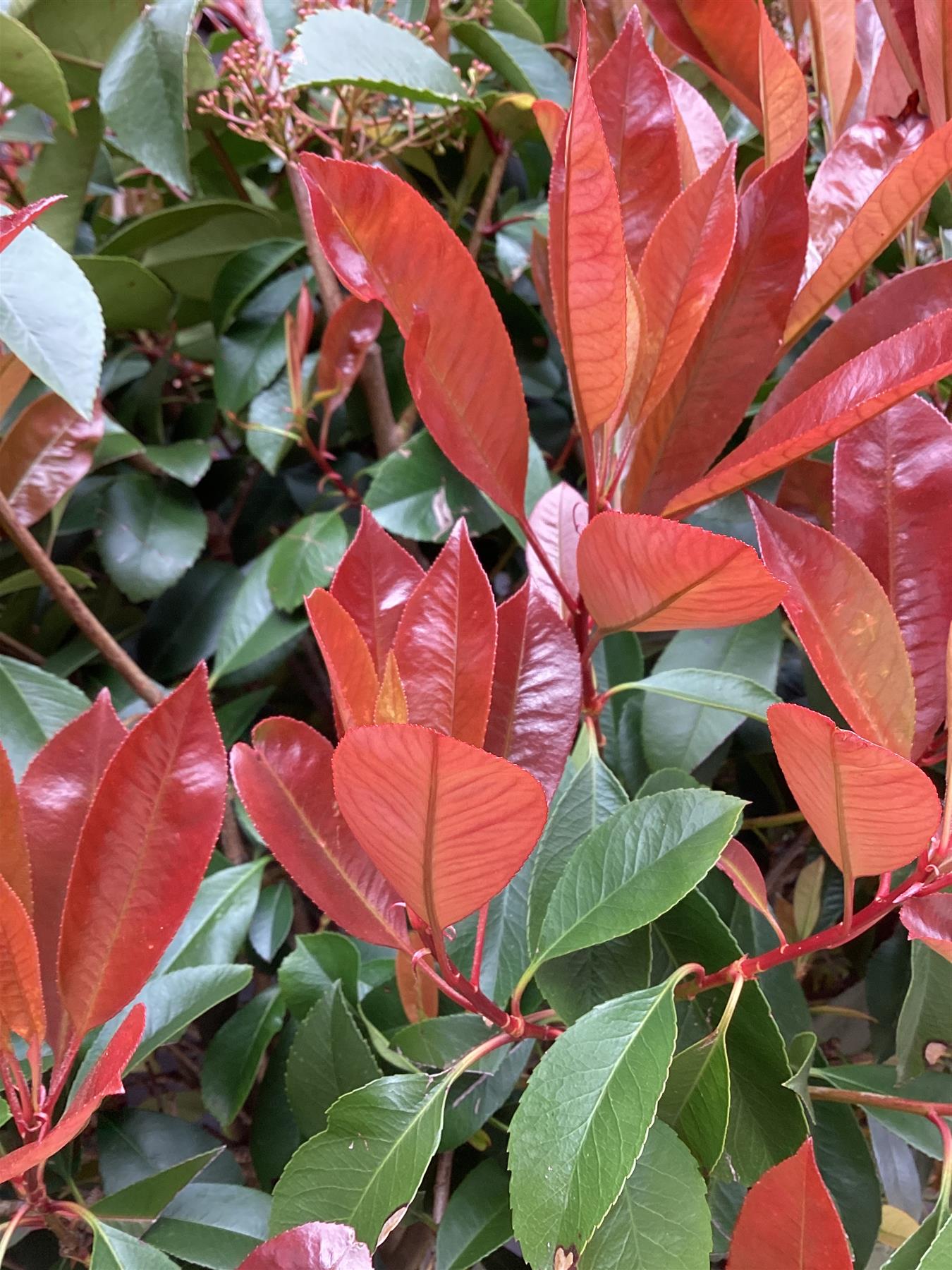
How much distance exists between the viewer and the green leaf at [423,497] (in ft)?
2.13

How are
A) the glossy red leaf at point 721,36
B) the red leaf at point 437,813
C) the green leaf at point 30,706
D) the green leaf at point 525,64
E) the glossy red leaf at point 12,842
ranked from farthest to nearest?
the green leaf at point 525,64, the green leaf at point 30,706, the glossy red leaf at point 721,36, the glossy red leaf at point 12,842, the red leaf at point 437,813

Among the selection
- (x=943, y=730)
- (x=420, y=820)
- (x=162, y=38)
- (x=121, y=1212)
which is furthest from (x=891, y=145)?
(x=121, y=1212)

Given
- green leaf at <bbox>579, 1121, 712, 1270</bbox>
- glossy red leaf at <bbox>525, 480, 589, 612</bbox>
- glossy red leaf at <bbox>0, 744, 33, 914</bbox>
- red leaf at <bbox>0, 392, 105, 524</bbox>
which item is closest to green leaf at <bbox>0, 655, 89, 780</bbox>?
red leaf at <bbox>0, 392, 105, 524</bbox>

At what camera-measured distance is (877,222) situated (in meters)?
0.37

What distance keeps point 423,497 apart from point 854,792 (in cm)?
43

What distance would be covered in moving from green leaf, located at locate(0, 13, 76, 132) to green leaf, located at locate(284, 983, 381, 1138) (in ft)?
2.07

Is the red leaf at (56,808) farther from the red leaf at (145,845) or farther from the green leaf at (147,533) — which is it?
the green leaf at (147,533)

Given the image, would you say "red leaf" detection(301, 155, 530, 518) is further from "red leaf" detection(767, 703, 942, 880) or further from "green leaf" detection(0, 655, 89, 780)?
"green leaf" detection(0, 655, 89, 780)

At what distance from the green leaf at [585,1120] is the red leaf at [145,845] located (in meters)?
0.16

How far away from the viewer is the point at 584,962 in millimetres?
412

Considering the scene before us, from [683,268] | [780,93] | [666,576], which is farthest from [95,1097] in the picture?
[780,93]

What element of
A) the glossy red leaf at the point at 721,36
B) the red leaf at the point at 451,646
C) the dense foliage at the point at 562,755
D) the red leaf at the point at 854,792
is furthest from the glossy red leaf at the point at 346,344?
the red leaf at the point at 854,792

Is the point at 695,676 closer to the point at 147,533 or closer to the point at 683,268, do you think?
the point at 683,268

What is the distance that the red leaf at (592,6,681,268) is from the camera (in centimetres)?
41
